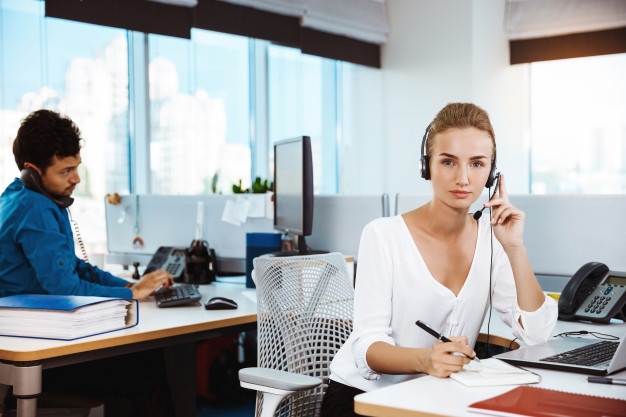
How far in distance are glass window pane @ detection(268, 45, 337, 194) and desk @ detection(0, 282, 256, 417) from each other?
3.00 metres

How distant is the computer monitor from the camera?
2.62m

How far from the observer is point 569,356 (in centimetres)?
146

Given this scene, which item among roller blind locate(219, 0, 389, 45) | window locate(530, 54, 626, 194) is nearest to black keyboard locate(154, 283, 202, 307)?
roller blind locate(219, 0, 389, 45)

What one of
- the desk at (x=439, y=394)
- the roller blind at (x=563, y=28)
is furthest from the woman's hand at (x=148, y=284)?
the roller blind at (x=563, y=28)

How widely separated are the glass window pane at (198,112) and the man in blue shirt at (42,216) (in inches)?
84.0

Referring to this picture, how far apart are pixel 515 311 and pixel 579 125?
4.10 meters

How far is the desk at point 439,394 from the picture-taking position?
110 cm

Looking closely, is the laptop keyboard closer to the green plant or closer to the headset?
the headset

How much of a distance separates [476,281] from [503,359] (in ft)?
0.86

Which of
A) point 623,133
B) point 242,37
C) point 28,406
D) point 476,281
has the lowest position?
point 28,406

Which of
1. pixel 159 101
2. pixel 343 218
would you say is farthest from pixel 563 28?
pixel 343 218

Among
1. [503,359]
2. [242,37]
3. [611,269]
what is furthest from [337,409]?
[242,37]

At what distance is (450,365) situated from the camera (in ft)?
4.20

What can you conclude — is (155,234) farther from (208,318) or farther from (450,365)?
(450,365)
